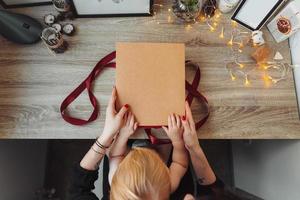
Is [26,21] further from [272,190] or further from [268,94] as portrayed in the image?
[272,190]

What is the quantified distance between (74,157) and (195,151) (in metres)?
0.81

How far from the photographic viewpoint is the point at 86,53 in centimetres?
101

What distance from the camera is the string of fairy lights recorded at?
1018mm

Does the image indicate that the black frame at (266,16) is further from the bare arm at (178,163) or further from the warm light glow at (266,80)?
the bare arm at (178,163)

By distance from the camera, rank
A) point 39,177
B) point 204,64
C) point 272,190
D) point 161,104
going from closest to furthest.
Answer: point 161,104 < point 204,64 < point 272,190 < point 39,177

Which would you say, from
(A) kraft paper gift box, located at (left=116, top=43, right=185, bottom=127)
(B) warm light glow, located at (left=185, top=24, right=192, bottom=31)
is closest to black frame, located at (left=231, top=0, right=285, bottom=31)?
(B) warm light glow, located at (left=185, top=24, right=192, bottom=31)

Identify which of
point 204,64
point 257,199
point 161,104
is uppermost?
point 204,64

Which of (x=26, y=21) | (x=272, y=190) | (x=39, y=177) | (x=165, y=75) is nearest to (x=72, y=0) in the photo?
(x=26, y=21)

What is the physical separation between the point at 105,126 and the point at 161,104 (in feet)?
0.58

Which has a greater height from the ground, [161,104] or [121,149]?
[161,104]

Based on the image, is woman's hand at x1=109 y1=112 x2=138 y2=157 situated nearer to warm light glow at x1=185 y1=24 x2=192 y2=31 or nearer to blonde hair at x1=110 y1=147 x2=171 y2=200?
blonde hair at x1=110 y1=147 x2=171 y2=200

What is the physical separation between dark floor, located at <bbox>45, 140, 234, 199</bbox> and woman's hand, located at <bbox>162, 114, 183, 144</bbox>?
2.22ft

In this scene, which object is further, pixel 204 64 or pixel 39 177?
pixel 39 177

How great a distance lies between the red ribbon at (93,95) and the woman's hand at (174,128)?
0.14 ft
